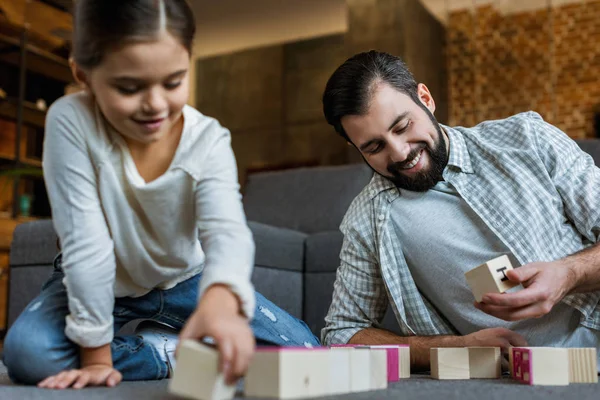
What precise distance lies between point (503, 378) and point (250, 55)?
5.40 metres

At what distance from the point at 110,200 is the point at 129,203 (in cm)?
3

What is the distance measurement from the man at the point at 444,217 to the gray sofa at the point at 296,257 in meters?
0.26

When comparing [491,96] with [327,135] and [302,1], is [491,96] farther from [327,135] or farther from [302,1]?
[302,1]

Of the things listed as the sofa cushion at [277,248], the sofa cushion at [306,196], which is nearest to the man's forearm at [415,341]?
the sofa cushion at [277,248]

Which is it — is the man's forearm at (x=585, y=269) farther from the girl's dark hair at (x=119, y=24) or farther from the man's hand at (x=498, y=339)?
the girl's dark hair at (x=119, y=24)

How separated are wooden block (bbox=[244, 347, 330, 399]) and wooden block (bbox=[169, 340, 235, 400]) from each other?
3 cm

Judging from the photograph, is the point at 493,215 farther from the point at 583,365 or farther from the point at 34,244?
the point at 34,244

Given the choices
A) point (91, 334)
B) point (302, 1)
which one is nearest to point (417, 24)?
point (302, 1)

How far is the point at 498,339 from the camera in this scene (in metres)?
1.23

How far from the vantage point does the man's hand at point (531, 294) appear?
1.09m

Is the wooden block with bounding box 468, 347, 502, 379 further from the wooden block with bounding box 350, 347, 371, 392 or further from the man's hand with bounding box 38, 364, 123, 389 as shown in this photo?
the man's hand with bounding box 38, 364, 123, 389

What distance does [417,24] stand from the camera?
4688 millimetres

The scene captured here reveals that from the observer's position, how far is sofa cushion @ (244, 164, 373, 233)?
264 centimetres

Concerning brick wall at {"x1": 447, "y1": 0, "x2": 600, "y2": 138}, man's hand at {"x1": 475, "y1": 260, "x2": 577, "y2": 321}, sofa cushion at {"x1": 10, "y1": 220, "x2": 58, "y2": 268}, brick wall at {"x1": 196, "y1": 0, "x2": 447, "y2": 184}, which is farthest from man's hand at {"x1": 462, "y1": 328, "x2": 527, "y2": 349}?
brick wall at {"x1": 447, "y1": 0, "x2": 600, "y2": 138}
